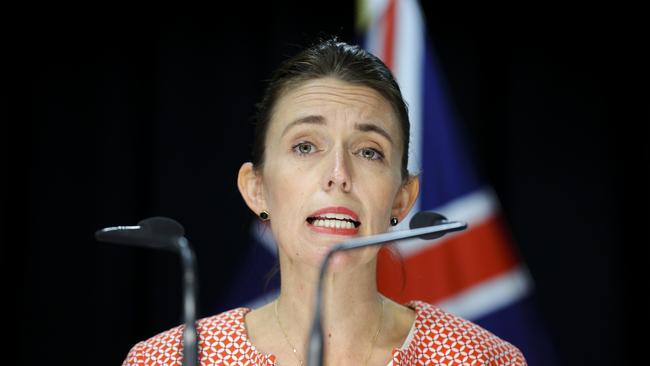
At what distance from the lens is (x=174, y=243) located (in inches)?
41.5

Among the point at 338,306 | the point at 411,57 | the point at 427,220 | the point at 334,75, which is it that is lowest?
the point at 338,306

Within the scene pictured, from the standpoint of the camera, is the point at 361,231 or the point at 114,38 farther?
the point at 114,38

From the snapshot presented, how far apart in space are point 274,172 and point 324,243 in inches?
8.0

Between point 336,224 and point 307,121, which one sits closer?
point 336,224

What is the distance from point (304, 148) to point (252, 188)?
19 cm

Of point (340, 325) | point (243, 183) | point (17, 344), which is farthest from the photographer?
point (17, 344)

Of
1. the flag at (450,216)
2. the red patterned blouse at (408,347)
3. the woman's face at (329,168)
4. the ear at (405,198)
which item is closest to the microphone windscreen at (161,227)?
the woman's face at (329,168)

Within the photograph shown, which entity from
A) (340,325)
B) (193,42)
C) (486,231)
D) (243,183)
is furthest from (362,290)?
(193,42)

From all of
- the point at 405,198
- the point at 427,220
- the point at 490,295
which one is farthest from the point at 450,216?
the point at 427,220

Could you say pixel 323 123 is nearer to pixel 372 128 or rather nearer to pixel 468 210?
pixel 372 128

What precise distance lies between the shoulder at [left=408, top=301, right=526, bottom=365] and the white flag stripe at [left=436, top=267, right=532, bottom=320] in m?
0.85

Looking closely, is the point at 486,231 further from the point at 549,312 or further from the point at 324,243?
the point at 324,243

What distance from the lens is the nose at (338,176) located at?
5.01ft

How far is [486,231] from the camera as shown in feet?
8.43
